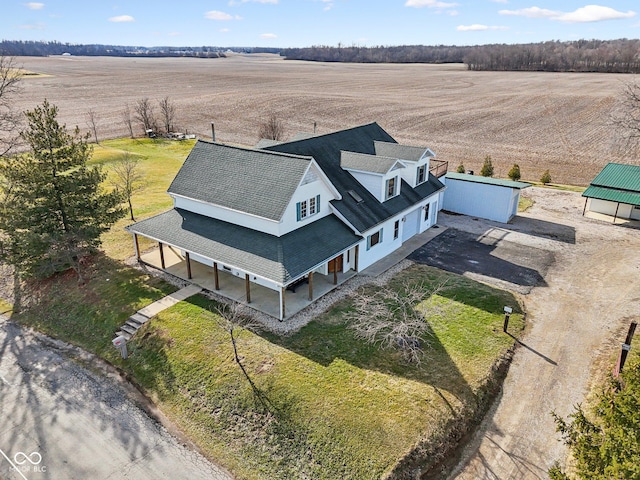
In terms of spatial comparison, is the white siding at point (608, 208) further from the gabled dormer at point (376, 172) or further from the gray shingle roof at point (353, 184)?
the gabled dormer at point (376, 172)

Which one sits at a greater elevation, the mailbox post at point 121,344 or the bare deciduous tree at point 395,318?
the bare deciduous tree at point 395,318

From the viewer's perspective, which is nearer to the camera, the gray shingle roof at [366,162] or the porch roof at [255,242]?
the porch roof at [255,242]

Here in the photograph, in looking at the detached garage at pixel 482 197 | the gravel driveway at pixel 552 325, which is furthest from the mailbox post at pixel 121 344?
the detached garage at pixel 482 197

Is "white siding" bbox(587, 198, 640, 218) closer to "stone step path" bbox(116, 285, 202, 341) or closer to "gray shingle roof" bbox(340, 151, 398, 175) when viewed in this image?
"gray shingle roof" bbox(340, 151, 398, 175)

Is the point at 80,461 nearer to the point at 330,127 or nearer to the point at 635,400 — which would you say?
the point at 635,400

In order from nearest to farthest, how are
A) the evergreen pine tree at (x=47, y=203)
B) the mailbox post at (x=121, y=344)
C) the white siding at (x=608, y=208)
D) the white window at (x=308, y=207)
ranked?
the mailbox post at (x=121, y=344), the white window at (x=308, y=207), the evergreen pine tree at (x=47, y=203), the white siding at (x=608, y=208)

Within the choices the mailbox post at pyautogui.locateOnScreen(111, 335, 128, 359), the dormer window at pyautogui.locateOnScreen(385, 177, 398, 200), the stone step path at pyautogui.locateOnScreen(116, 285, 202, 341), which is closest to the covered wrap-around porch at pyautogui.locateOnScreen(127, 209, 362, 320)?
the stone step path at pyautogui.locateOnScreen(116, 285, 202, 341)

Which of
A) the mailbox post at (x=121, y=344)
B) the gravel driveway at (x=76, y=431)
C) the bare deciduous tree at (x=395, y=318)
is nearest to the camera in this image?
the gravel driveway at (x=76, y=431)

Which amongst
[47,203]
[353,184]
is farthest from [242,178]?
[47,203]

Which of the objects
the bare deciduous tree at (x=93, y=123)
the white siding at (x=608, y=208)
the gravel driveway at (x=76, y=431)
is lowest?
the gravel driveway at (x=76, y=431)
